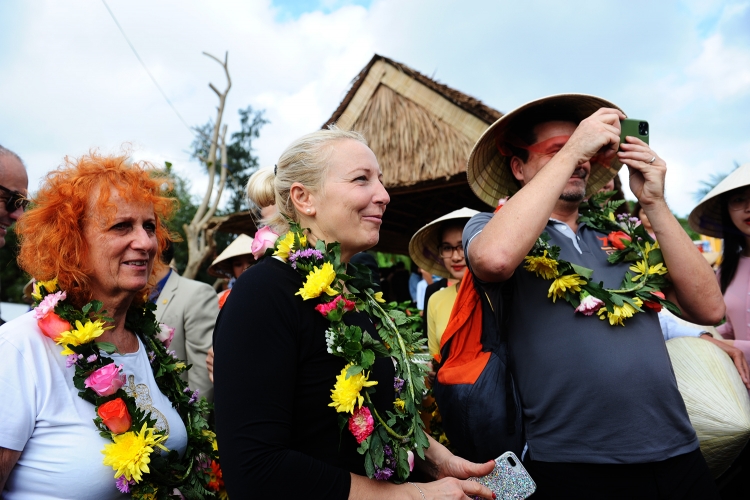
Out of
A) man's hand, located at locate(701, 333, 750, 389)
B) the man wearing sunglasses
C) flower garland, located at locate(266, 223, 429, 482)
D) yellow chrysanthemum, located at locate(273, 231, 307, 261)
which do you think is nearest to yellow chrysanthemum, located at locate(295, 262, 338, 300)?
flower garland, located at locate(266, 223, 429, 482)

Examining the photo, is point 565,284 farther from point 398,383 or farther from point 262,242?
point 262,242

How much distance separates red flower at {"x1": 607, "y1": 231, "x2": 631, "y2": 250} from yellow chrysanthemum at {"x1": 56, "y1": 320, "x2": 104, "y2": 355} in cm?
207

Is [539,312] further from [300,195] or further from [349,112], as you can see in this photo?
[349,112]

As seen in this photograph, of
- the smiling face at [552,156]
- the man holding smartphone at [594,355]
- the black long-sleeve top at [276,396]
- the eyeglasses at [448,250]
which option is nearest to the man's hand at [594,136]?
the man holding smartphone at [594,355]

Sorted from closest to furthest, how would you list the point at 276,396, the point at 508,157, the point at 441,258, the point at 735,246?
the point at 276,396 < the point at 508,157 < the point at 735,246 < the point at 441,258

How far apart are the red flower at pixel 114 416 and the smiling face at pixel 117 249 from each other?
45cm

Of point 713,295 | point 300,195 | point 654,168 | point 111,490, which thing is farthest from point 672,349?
point 111,490

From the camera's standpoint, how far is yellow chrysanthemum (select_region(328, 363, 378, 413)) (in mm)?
1504

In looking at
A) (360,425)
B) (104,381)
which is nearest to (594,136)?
(360,425)

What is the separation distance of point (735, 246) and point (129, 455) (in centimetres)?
339

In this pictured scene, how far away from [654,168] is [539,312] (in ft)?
2.46

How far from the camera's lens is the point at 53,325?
1.85m

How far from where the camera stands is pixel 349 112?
659 centimetres

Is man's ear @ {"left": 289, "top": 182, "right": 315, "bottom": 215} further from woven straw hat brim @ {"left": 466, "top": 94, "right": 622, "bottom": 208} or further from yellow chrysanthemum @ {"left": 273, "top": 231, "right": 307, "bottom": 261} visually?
woven straw hat brim @ {"left": 466, "top": 94, "right": 622, "bottom": 208}
